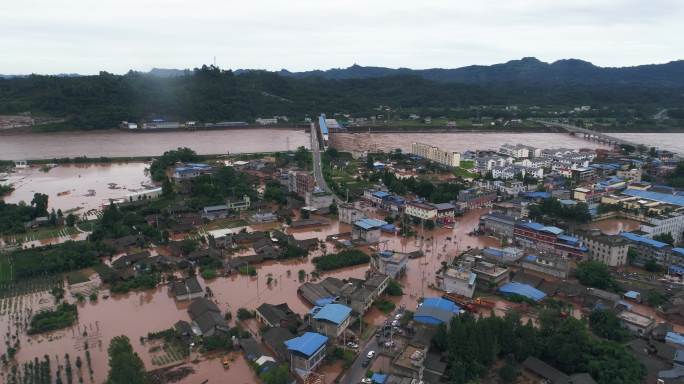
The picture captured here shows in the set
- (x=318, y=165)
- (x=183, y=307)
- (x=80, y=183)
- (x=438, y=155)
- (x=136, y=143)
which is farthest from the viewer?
(x=136, y=143)

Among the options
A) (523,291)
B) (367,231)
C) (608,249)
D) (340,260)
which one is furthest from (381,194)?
(523,291)

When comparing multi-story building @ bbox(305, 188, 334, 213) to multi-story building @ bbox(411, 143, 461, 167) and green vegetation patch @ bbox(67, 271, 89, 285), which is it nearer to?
green vegetation patch @ bbox(67, 271, 89, 285)

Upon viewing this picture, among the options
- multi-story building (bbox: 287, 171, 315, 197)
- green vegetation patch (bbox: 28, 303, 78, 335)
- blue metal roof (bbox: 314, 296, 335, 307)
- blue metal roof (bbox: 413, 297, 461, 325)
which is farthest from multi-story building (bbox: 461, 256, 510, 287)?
green vegetation patch (bbox: 28, 303, 78, 335)

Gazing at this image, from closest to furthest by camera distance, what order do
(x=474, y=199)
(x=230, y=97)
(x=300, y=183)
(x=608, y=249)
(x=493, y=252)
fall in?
(x=608, y=249) < (x=493, y=252) < (x=474, y=199) < (x=300, y=183) < (x=230, y=97)

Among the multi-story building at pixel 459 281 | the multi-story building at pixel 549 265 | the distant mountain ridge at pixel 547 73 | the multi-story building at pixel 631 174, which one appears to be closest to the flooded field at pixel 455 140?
the multi-story building at pixel 631 174

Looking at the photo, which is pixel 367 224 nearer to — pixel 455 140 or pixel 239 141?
pixel 239 141

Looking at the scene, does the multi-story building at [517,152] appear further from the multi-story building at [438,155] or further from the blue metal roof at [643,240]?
the blue metal roof at [643,240]

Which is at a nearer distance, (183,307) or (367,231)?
(183,307)

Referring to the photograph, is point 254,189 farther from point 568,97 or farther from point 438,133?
point 568,97
